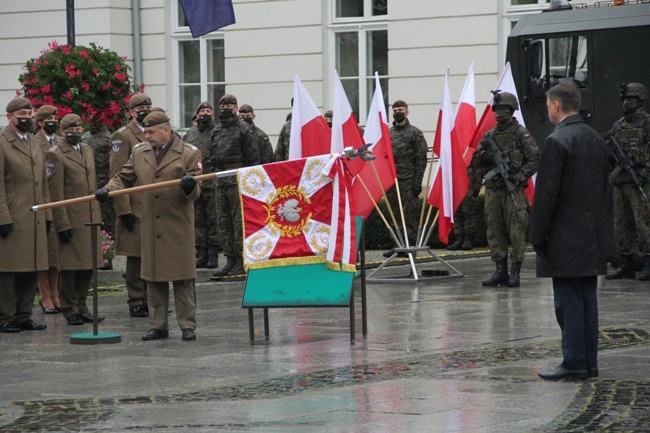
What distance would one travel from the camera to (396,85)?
2342 cm

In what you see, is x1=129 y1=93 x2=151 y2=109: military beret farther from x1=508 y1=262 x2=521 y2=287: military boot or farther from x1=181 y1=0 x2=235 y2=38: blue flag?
x1=508 y1=262 x2=521 y2=287: military boot

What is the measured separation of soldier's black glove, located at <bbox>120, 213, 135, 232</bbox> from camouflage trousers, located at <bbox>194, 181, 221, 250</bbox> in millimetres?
5270

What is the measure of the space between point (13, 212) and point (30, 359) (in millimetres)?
2272

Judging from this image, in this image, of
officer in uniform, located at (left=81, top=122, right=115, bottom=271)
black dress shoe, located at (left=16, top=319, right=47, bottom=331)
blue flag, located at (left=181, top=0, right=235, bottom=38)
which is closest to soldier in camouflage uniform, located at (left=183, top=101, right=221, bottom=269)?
officer in uniform, located at (left=81, top=122, right=115, bottom=271)

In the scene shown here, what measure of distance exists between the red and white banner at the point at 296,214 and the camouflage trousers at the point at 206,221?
7293mm

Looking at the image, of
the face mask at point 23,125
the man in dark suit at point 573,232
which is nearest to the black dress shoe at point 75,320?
the face mask at point 23,125

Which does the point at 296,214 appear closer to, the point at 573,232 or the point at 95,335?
the point at 95,335

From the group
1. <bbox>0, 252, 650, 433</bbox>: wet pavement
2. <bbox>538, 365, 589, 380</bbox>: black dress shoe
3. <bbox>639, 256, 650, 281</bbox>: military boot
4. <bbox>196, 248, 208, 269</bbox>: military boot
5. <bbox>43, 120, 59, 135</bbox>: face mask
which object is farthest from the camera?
<bbox>196, 248, 208, 269</bbox>: military boot

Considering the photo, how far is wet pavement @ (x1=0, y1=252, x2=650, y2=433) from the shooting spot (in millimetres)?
7844

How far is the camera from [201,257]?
61.1 ft

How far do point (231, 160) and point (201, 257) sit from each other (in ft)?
5.86

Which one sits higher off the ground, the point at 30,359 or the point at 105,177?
the point at 105,177

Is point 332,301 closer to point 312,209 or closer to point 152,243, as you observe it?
point 312,209

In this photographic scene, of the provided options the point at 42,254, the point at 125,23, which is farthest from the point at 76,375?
the point at 125,23
